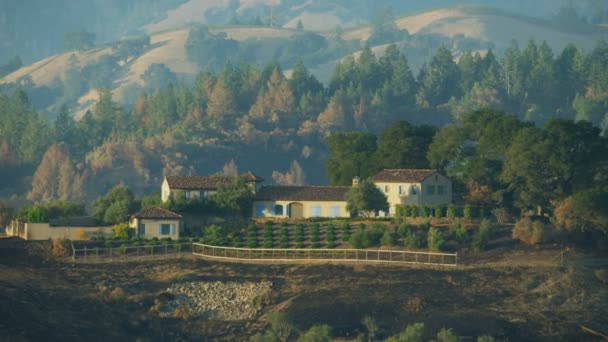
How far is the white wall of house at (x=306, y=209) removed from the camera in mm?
138375

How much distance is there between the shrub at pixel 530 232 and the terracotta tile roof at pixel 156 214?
2672cm

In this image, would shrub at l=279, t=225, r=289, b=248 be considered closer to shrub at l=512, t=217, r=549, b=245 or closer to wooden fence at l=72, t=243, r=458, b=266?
A: wooden fence at l=72, t=243, r=458, b=266

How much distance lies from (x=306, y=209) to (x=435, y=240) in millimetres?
19541

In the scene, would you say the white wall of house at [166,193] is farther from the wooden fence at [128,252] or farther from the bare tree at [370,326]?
the bare tree at [370,326]

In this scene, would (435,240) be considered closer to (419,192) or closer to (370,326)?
(419,192)

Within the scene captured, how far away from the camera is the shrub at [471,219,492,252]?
12200 centimetres

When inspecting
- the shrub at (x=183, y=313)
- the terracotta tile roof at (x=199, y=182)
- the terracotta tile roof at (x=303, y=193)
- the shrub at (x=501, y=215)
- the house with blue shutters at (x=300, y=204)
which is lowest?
the shrub at (x=183, y=313)

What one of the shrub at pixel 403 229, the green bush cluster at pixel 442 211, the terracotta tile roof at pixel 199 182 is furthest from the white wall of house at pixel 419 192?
the terracotta tile roof at pixel 199 182

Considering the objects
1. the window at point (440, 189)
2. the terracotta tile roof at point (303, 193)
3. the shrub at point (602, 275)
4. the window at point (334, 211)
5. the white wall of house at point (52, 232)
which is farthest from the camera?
the terracotta tile roof at point (303, 193)

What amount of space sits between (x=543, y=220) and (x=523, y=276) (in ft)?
47.0

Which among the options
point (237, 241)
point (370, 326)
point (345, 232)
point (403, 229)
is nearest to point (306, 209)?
point (345, 232)

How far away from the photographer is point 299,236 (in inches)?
5015

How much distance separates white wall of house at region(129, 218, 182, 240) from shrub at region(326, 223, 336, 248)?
39.3 feet

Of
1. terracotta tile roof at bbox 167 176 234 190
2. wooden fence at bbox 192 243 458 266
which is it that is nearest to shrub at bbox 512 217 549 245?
wooden fence at bbox 192 243 458 266
